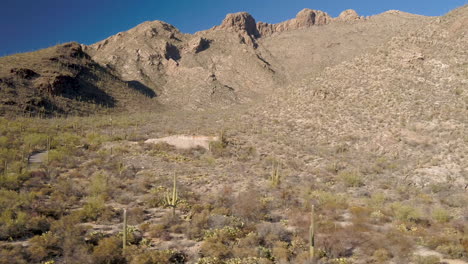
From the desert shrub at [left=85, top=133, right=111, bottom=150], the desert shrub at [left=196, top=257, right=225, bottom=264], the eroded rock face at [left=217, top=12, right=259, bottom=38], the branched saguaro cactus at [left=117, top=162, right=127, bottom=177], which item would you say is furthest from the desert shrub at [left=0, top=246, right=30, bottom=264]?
the eroded rock face at [left=217, top=12, right=259, bottom=38]

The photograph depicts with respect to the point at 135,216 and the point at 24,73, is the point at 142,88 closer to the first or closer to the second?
the point at 24,73

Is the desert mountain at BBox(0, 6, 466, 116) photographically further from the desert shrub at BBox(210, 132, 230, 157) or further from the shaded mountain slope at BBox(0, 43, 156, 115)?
the desert shrub at BBox(210, 132, 230, 157)

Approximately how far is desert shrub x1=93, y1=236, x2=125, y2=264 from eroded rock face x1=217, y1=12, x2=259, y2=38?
84712mm

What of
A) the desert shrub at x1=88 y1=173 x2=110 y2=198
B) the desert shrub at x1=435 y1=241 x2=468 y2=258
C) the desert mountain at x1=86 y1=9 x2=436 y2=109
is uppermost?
the desert mountain at x1=86 y1=9 x2=436 y2=109

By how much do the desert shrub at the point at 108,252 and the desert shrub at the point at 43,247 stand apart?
128 cm

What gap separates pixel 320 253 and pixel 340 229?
2.25m

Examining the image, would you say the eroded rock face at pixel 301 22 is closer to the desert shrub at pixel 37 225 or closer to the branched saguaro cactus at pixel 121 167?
the branched saguaro cactus at pixel 121 167

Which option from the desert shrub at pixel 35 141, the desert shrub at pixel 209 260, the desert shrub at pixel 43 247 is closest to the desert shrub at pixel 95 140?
the desert shrub at pixel 35 141

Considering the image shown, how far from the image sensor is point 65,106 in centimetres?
4622

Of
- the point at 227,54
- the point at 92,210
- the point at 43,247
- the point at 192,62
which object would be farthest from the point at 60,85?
the point at 43,247

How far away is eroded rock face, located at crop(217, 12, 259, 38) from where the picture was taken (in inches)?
3542

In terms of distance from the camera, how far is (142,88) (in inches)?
2485

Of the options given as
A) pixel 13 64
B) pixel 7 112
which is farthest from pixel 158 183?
pixel 13 64

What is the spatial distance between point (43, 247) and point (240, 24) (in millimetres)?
89452
